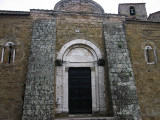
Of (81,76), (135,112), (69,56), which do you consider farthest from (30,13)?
(135,112)

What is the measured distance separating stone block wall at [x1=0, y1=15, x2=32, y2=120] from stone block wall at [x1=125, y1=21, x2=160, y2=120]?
15.9 feet

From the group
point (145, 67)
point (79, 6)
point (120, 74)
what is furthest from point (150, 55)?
point (79, 6)

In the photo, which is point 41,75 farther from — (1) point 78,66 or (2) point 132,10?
(2) point 132,10

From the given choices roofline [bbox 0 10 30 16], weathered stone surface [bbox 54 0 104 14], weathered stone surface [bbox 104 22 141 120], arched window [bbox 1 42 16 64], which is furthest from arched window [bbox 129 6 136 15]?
arched window [bbox 1 42 16 64]

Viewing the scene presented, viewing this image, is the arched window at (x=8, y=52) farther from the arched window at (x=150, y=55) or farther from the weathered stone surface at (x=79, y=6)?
the arched window at (x=150, y=55)

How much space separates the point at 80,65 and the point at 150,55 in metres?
3.47

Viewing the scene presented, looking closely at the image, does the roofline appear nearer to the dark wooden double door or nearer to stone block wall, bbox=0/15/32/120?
stone block wall, bbox=0/15/32/120

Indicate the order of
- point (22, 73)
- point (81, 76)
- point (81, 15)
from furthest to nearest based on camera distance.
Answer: point (81, 15) → point (81, 76) → point (22, 73)

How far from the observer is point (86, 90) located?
25.3 ft

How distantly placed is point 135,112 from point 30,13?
6.27 meters

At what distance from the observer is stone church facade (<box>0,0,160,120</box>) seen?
6.72 metres

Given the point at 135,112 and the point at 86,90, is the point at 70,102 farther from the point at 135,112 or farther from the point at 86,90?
the point at 135,112

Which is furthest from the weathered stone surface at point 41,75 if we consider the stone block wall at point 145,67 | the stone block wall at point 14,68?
the stone block wall at point 145,67

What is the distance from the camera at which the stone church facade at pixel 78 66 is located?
672cm
